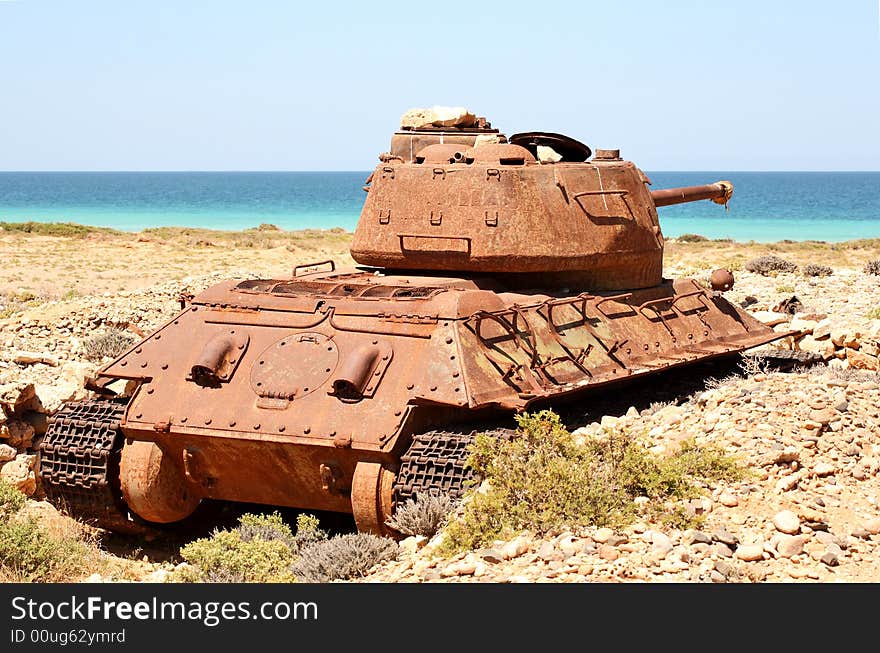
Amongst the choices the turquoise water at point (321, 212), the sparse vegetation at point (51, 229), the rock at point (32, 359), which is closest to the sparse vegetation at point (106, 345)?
the rock at point (32, 359)

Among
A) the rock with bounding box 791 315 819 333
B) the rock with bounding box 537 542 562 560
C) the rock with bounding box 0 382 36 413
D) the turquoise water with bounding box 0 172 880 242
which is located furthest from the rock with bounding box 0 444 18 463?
the turquoise water with bounding box 0 172 880 242

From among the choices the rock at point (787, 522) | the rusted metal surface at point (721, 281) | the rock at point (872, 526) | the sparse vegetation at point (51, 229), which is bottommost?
the sparse vegetation at point (51, 229)

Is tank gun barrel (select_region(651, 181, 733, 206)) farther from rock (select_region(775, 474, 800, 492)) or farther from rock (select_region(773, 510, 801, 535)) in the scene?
rock (select_region(773, 510, 801, 535))

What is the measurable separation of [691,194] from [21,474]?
24.4ft

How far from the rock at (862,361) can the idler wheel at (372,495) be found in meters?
6.64

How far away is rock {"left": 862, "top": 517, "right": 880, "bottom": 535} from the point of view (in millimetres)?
7883

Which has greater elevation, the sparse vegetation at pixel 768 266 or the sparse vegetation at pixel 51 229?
the sparse vegetation at pixel 768 266

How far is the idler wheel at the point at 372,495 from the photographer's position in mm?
8836

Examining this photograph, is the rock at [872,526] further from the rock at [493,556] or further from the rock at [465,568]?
the rock at [465,568]

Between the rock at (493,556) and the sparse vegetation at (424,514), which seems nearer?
the rock at (493,556)

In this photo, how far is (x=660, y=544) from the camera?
7.45 metres

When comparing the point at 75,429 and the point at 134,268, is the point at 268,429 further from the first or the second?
the point at 134,268

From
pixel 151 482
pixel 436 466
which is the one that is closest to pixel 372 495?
pixel 436 466

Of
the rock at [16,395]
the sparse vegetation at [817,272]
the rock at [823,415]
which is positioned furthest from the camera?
the sparse vegetation at [817,272]
